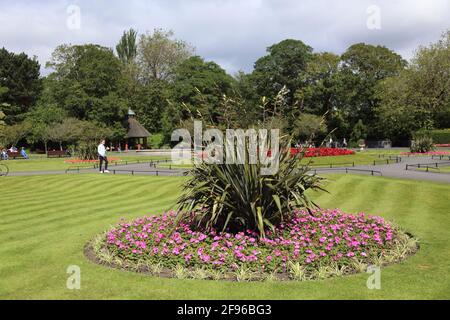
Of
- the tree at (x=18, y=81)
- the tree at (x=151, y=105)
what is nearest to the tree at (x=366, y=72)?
the tree at (x=151, y=105)

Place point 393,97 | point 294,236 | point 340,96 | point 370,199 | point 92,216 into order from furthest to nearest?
point 340,96 → point 393,97 → point 370,199 → point 92,216 → point 294,236

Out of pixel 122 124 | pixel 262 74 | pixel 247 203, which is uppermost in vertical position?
pixel 262 74

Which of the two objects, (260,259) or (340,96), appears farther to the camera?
(340,96)

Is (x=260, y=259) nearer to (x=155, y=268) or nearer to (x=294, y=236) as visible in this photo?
(x=294, y=236)

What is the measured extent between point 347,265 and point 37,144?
78.9 metres

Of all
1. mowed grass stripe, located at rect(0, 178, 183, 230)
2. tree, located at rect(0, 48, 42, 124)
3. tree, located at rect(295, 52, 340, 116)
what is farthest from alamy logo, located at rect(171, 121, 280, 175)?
tree, located at rect(0, 48, 42, 124)

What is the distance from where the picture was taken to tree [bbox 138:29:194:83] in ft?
305

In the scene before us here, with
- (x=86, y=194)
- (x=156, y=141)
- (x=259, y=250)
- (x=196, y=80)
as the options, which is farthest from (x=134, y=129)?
(x=259, y=250)

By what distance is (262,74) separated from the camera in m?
79.1

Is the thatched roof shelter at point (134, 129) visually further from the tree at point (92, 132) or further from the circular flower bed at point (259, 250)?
the circular flower bed at point (259, 250)

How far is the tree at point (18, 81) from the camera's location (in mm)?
79300

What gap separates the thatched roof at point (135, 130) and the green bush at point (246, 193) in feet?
229
